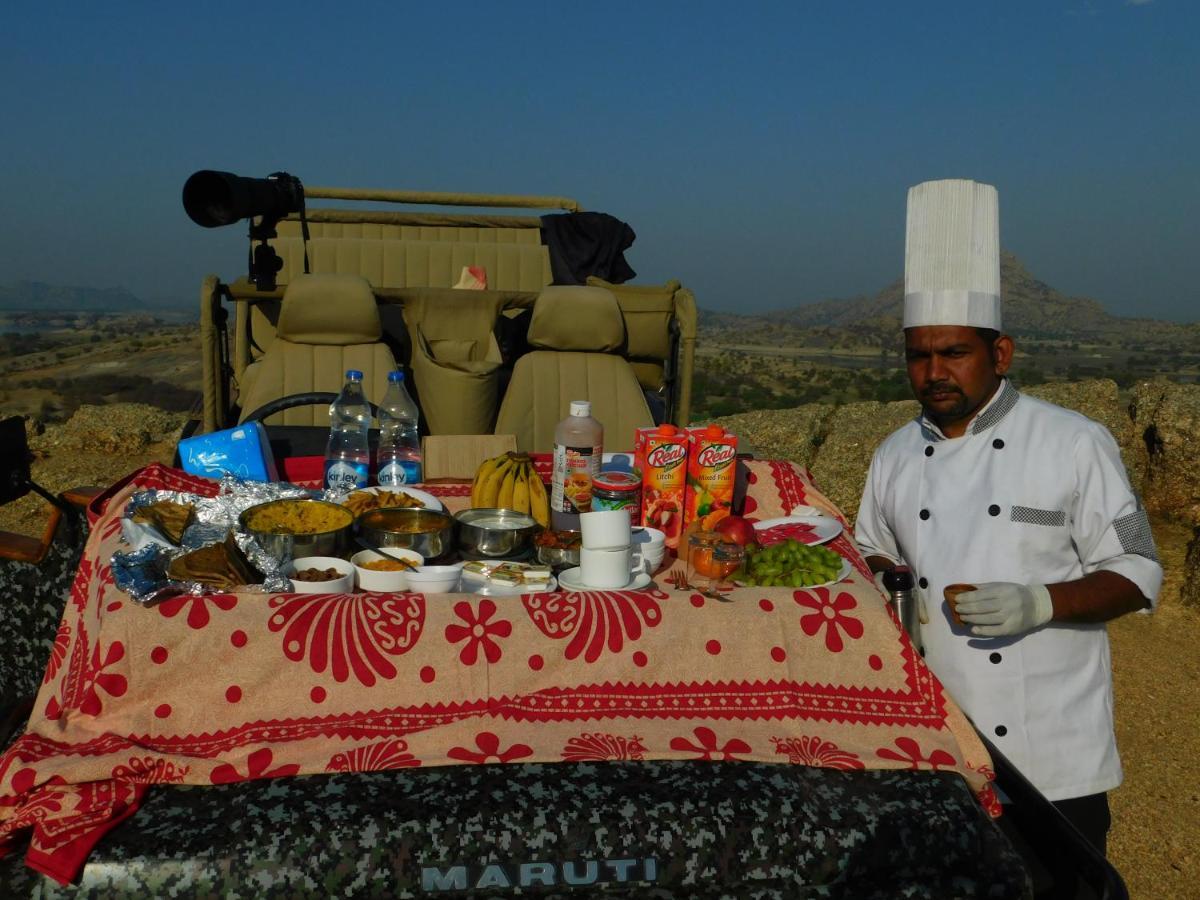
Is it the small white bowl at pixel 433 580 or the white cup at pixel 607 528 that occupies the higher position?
the white cup at pixel 607 528

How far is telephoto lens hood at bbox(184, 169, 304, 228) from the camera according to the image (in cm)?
448

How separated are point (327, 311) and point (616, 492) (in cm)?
355

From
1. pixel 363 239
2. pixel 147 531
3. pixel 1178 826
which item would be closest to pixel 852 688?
pixel 147 531

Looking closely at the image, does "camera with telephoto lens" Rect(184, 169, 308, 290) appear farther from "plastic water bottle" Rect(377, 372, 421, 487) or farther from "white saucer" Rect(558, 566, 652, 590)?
"white saucer" Rect(558, 566, 652, 590)

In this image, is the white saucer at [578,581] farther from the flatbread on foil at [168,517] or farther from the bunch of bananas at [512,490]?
the flatbread on foil at [168,517]

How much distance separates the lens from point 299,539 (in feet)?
7.83

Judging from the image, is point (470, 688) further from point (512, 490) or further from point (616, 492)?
point (512, 490)

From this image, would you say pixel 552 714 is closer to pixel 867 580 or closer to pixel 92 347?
pixel 867 580

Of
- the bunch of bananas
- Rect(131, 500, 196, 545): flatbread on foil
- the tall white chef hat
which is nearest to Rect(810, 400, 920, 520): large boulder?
the tall white chef hat

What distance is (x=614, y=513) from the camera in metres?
2.32

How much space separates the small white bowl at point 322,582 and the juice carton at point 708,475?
97 cm

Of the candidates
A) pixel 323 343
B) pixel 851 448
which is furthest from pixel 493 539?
pixel 851 448

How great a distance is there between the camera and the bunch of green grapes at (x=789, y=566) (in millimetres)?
2363

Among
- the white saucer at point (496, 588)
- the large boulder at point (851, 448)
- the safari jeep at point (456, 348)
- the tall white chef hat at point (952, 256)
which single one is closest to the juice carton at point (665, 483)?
the white saucer at point (496, 588)
